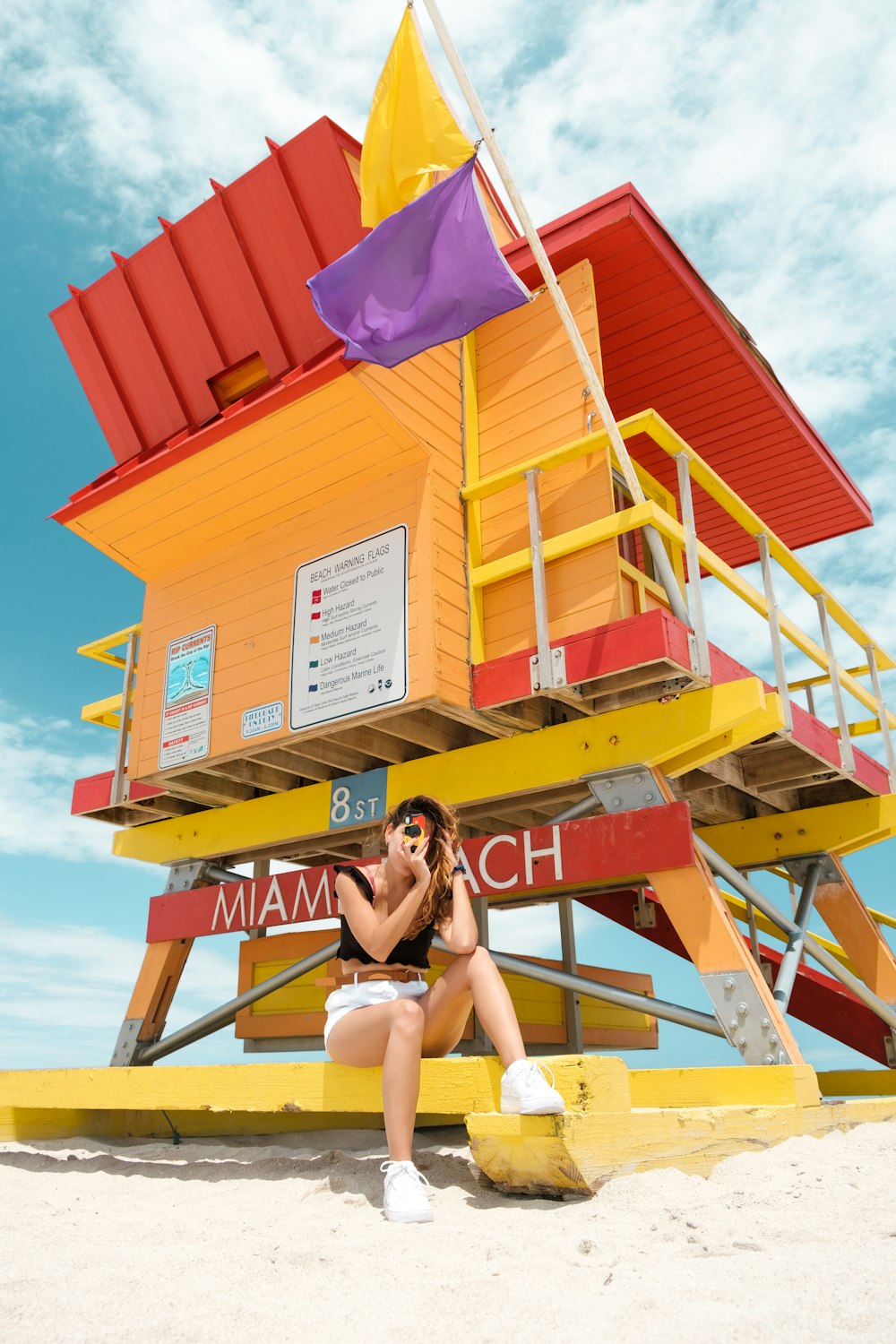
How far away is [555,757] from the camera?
22.1ft

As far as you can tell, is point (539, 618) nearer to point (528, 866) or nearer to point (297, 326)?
point (528, 866)

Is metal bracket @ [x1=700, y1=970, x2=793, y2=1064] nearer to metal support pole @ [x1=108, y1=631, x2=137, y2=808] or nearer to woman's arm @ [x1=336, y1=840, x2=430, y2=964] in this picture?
woman's arm @ [x1=336, y1=840, x2=430, y2=964]

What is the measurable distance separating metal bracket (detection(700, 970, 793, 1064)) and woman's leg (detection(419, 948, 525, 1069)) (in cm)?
202

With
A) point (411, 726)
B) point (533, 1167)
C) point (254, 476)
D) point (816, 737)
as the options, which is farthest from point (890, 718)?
point (533, 1167)

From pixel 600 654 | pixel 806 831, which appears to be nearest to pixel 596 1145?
pixel 600 654

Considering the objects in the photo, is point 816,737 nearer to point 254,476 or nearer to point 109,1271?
point 254,476

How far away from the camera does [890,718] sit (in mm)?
9055

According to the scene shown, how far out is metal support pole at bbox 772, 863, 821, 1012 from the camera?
20.6 ft

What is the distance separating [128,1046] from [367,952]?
523 centimetres

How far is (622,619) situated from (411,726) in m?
1.75

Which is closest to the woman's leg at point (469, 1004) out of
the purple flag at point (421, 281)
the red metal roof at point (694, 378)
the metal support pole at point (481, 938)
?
the metal support pole at point (481, 938)

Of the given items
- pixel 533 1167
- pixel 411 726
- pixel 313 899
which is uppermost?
pixel 411 726

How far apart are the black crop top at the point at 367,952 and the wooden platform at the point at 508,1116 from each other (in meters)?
0.43

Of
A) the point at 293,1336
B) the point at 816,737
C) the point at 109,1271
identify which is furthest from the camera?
the point at 816,737
